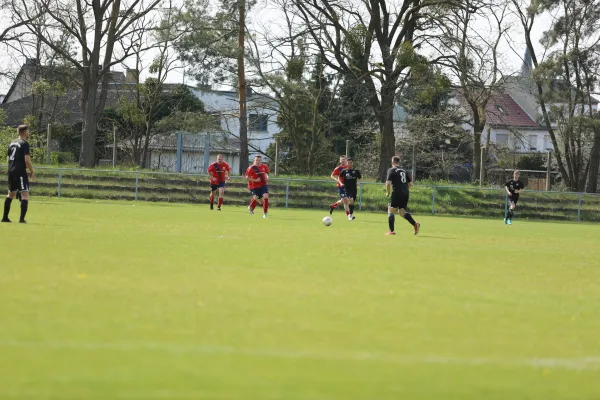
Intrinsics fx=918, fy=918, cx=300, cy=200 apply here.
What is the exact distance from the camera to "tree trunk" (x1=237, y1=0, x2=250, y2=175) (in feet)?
139

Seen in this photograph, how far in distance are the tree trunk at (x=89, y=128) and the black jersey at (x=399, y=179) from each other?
24.9m

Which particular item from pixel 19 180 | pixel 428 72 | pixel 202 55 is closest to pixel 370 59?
pixel 428 72

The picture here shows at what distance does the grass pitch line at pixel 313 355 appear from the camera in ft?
20.1

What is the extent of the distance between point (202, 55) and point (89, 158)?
7.27 metres

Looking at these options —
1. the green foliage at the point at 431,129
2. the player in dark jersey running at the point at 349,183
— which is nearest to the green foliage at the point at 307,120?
the green foliage at the point at 431,129

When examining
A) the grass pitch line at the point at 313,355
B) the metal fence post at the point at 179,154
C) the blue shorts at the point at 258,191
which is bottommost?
the grass pitch line at the point at 313,355

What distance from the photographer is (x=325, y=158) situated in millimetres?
48312

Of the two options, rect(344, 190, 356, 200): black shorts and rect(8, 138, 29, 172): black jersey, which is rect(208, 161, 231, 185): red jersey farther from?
rect(8, 138, 29, 172): black jersey

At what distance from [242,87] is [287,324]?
122 feet

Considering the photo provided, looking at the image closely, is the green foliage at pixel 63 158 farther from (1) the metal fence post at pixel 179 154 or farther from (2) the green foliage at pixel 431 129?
(2) the green foliage at pixel 431 129

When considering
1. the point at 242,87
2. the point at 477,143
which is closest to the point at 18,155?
the point at 242,87

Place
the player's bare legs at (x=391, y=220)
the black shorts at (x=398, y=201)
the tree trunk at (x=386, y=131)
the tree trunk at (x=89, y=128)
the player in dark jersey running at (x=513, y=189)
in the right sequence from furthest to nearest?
the tree trunk at (x=89, y=128), the tree trunk at (x=386, y=131), the player in dark jersey running at (x=513, y=189), the black shorts at (x=398, y=201), the player's bare legs at (x=391, y=220)

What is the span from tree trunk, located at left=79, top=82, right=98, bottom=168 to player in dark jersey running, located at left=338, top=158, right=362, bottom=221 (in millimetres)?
18445

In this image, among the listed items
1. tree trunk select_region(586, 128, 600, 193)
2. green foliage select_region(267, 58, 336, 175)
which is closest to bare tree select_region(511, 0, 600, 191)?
tree trunk select_region(586, 128, 600, 193)
